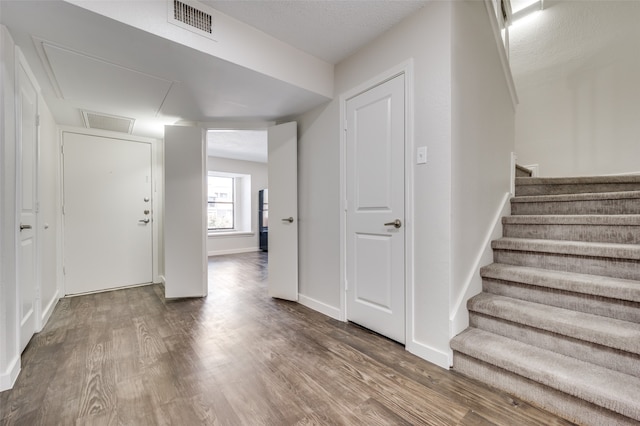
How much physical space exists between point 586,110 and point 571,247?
2292mm

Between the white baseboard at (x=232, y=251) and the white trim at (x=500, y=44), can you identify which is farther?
the white baseboard at (x=232, y=251)

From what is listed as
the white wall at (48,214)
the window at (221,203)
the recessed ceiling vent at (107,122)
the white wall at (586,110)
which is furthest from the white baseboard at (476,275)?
the window at (221,203)

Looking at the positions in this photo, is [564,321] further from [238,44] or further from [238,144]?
[238,144]

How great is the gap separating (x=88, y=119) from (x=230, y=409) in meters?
3.40

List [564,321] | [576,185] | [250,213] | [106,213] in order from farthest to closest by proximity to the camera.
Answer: [250,213] → [106,213] → [576,185] → [564,321]

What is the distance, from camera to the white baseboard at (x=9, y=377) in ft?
5.02

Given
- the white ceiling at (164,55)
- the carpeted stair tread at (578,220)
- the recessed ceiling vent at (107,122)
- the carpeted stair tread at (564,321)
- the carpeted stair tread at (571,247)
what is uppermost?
the white ceiling at (164,55)

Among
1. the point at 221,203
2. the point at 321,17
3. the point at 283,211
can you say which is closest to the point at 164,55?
the point at 321,17

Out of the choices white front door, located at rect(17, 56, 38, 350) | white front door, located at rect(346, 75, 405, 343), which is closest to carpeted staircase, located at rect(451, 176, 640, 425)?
white front door, located at rect(346, 75, 405, 343)

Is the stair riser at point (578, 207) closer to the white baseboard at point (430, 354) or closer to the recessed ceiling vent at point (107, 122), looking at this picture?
the white baseboard at point (430, 354)

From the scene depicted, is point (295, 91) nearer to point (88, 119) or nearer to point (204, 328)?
point (204, 328)

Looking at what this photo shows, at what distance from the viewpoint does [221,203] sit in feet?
23.2

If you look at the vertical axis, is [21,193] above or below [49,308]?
above

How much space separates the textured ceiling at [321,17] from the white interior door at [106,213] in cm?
266
